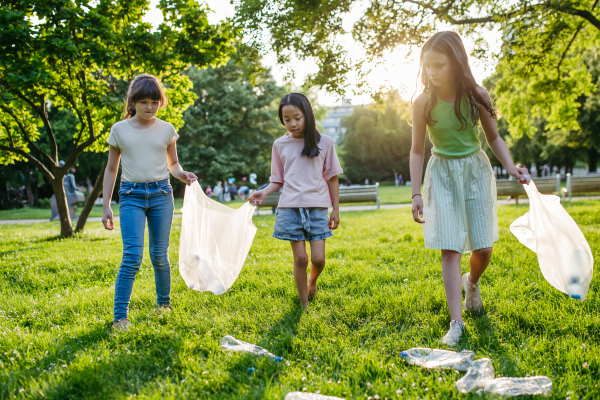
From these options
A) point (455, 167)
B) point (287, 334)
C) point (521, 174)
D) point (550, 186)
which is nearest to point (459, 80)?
point (455, 167)

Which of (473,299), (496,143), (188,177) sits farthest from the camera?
(188,177)

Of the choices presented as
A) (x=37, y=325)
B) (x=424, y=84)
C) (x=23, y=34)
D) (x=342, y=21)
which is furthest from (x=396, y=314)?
(x=342, y=21)

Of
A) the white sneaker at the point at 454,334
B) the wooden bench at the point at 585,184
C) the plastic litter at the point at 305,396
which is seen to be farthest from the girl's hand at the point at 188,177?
the wooden bench at the point at 585,184

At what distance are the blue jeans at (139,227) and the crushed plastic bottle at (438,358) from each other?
2.03 m

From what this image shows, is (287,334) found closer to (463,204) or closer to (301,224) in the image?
(301,224)

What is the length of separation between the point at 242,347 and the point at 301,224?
1.10 meters

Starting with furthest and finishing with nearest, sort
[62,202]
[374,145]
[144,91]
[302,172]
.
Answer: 1. [374,145]
2. [62,202]
3. [302,172]
4. [144,91]

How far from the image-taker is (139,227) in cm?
329

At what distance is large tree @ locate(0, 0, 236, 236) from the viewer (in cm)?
688

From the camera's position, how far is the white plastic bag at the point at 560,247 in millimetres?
2754

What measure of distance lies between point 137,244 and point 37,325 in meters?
1.13

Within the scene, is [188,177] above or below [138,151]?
below

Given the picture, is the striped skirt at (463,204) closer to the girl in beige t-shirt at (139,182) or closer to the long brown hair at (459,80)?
the long brown hair at (459,80)

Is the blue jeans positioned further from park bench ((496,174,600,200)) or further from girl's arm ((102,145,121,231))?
park bench ((496,174,600,200))
